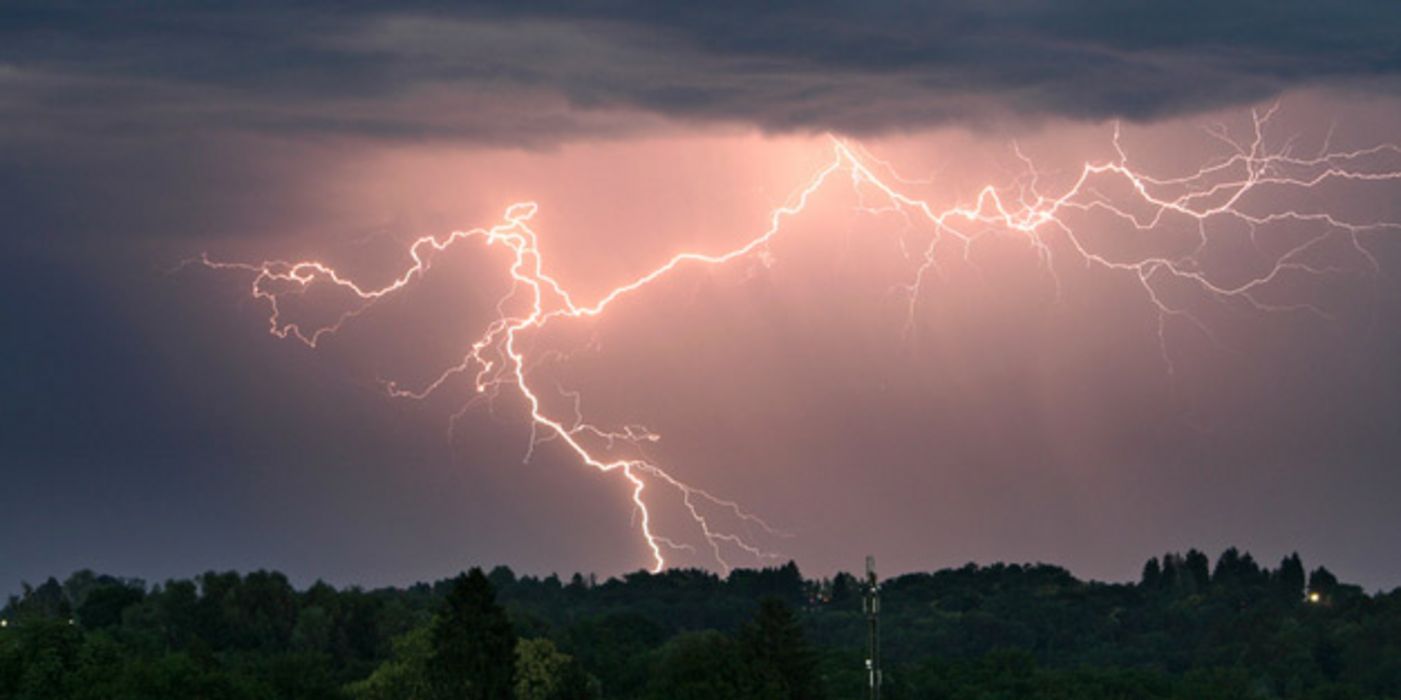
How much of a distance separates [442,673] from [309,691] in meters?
21.5

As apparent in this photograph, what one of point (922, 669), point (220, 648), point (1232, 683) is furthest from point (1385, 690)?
point (220, 648)

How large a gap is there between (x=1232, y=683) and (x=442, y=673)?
79.8 meters

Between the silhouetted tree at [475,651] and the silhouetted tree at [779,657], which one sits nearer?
the silhouetted tree at [475,651]

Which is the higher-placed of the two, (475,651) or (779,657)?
(779,657)

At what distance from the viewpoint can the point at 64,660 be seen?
11325 cm

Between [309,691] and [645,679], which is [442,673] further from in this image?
[645,679]

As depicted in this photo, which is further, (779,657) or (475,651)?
(779,657)

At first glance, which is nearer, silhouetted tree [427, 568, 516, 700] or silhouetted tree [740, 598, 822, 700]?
silhouetted tree [427, 568, 516, 700]

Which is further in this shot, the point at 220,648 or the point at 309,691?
the point at 220,648

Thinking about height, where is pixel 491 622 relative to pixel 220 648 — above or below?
below

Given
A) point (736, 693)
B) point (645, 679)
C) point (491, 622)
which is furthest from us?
point (645, 679)

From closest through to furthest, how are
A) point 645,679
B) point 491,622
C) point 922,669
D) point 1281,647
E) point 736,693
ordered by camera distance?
point 491,622
point 736,693
point 645,679
point 922,669
point 1281,647

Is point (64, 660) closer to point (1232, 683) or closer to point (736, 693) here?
point (736, 693)

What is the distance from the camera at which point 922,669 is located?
16875 centimetres
